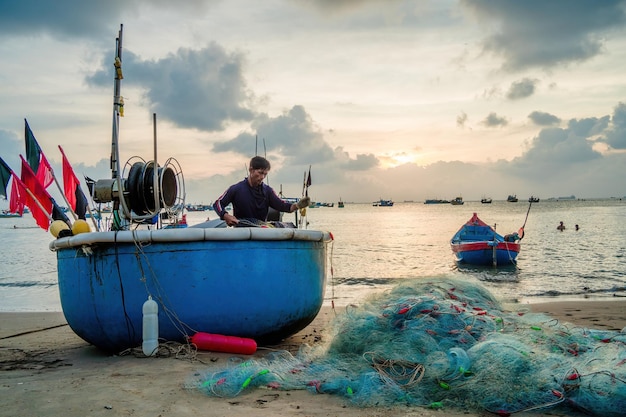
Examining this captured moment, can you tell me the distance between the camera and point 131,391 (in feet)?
13.0

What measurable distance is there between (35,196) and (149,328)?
331 cm

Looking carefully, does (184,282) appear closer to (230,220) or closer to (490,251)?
(230,220)

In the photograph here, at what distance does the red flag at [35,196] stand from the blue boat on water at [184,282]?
70.6 inches

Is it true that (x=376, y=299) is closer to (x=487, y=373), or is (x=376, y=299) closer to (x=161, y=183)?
(x=487, y=373)

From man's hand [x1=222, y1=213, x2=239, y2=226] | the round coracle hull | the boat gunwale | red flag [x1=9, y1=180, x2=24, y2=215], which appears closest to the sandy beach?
the round coracle hull

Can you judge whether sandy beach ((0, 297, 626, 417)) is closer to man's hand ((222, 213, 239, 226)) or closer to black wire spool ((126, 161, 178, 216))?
man's hand ((222, 213, 239, 226))

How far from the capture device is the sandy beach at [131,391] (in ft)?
11.6

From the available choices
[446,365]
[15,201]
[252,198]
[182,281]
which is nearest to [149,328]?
[182,281]

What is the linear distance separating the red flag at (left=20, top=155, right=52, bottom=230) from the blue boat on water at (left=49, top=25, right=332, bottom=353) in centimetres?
179

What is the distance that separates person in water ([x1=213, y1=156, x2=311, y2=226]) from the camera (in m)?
6.43

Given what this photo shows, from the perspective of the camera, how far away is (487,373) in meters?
3.66

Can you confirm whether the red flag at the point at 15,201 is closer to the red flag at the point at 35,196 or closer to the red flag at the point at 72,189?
the red flag at the point at 35,196

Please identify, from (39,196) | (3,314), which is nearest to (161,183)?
(39,196)

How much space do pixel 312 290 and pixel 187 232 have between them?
159cm
